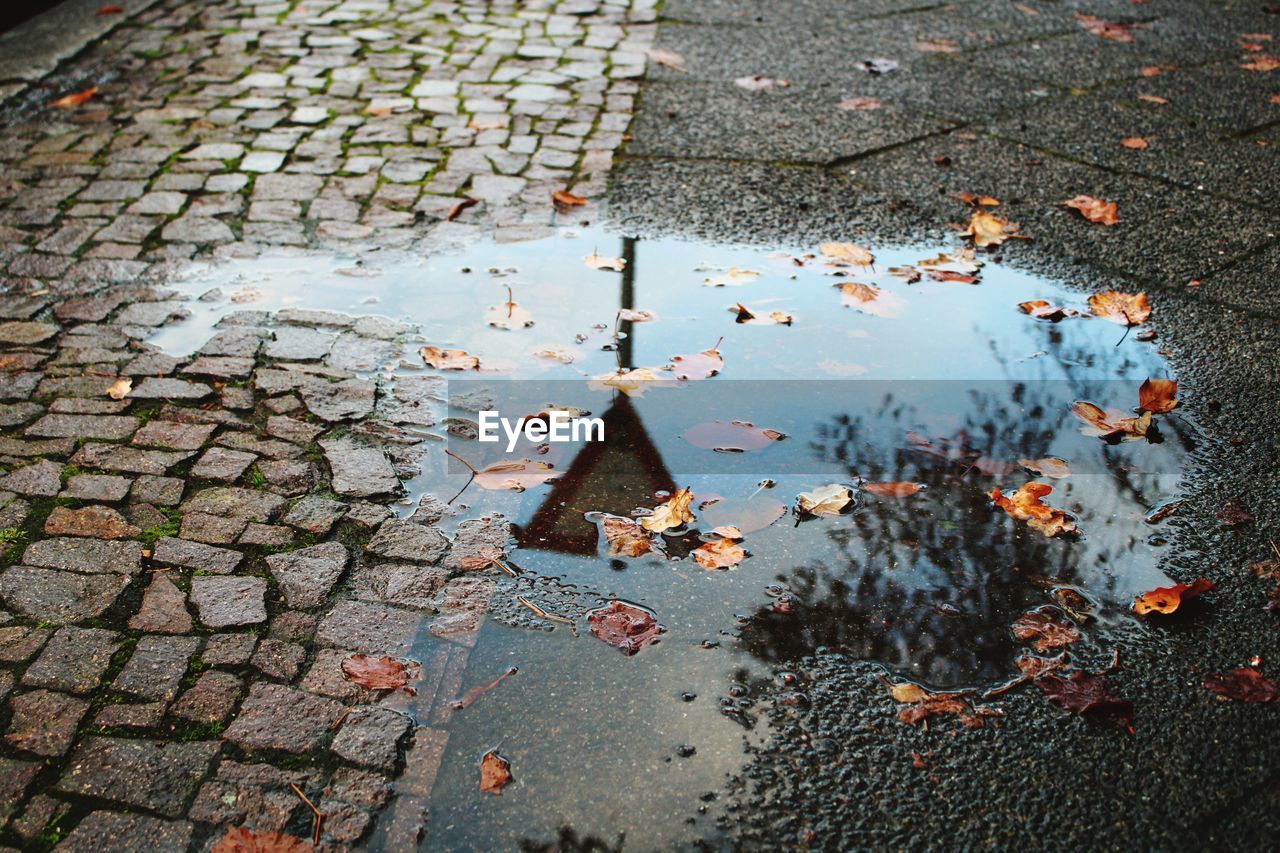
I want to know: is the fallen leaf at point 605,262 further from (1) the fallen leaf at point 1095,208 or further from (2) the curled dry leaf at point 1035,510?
(1) the fallen leaf at point 1095,208

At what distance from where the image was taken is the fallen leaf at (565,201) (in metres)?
4.46

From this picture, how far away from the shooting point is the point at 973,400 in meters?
3.21

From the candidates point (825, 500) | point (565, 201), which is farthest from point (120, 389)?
point (825, 500)

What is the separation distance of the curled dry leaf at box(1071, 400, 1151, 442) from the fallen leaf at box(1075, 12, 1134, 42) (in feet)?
14.2

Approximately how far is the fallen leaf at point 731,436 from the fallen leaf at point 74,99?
165 inches

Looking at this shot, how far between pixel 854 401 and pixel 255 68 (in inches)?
173

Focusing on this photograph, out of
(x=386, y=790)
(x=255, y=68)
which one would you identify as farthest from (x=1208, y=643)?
(x=255, y=68)

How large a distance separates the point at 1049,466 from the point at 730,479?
89cm

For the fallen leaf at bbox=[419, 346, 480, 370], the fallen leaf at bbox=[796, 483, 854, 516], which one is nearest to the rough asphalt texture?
the fallen leaf at bbox=[796, 483, 854, 516]

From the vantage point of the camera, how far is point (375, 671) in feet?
7.38

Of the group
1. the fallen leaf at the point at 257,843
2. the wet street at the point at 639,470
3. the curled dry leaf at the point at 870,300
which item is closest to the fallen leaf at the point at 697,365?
the wet street at the point at 639,470

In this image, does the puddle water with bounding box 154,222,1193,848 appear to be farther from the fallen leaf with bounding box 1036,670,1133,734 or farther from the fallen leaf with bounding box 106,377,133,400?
the fallen leaf with bounding box 106,377,133,400

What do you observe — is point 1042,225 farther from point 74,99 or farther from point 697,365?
point 74,99

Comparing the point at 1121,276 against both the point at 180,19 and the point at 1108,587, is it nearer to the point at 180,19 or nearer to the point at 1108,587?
the point at 1108,587
